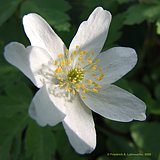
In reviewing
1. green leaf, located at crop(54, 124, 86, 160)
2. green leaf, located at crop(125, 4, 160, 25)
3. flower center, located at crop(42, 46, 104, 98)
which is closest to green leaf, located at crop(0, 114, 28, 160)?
green leaf, located at crop(54, 124, 86, 160)

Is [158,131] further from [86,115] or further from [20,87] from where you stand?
[20,87]

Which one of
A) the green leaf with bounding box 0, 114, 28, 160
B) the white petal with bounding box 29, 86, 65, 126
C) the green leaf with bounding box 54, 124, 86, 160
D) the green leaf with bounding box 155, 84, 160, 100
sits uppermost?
the white petal with bounding box 29, 86, 65, 126

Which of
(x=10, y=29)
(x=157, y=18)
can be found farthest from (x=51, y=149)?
(x=157, y=18)

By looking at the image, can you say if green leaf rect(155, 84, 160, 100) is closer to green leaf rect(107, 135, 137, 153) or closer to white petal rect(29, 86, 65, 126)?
green leaf rect(107, 135, 137, 153)

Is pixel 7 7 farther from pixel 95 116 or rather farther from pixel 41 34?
pixel 95 116

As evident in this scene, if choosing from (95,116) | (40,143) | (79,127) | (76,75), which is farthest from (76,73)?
(95,116)

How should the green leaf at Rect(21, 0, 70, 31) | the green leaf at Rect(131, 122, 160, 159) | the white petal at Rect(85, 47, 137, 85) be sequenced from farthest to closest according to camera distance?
the green leaf at Rect(131, 122, 160, 159), the green leaf at Rect(21, 0, 70, 31), the white petal at Rect(85, 47, 137, 85)

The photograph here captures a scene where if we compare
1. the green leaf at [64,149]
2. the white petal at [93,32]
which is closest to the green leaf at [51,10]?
the white petal at [93,32]
